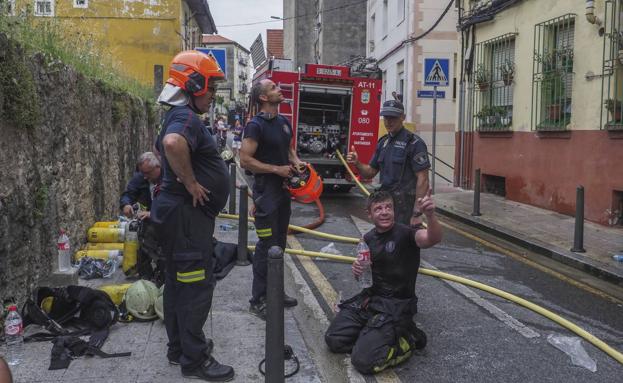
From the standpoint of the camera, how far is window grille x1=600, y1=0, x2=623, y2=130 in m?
9.37

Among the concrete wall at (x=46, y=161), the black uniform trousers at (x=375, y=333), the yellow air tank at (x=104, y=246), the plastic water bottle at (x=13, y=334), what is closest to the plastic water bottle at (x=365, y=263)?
the black uniform trousers at (x=375, y=333)

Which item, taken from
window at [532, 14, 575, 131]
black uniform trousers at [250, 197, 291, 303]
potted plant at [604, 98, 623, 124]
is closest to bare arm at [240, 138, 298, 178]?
black uniform trousers at [250, 197, 291, 303]

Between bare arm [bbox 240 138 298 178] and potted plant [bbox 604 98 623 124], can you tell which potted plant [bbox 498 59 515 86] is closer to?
potted plant [bbox 604 98 623 124]

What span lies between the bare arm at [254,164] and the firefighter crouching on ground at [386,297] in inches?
33.1

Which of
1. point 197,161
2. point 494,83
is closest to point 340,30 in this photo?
point 494,83

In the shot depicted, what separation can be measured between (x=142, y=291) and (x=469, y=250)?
16.7 feet

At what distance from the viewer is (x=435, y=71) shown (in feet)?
42.1

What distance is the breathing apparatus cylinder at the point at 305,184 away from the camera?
16.5 ft

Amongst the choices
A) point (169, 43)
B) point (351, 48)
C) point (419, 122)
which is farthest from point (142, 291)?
point (351, 48)

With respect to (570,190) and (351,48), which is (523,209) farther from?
(351,48)

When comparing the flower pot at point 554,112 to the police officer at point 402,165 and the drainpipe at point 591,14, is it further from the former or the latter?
the police officer at point 402,165

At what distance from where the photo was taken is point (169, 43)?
2203 cm

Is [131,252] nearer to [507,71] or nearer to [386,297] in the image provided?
[386,297]

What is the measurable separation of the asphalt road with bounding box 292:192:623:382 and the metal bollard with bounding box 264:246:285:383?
3.19 feet
